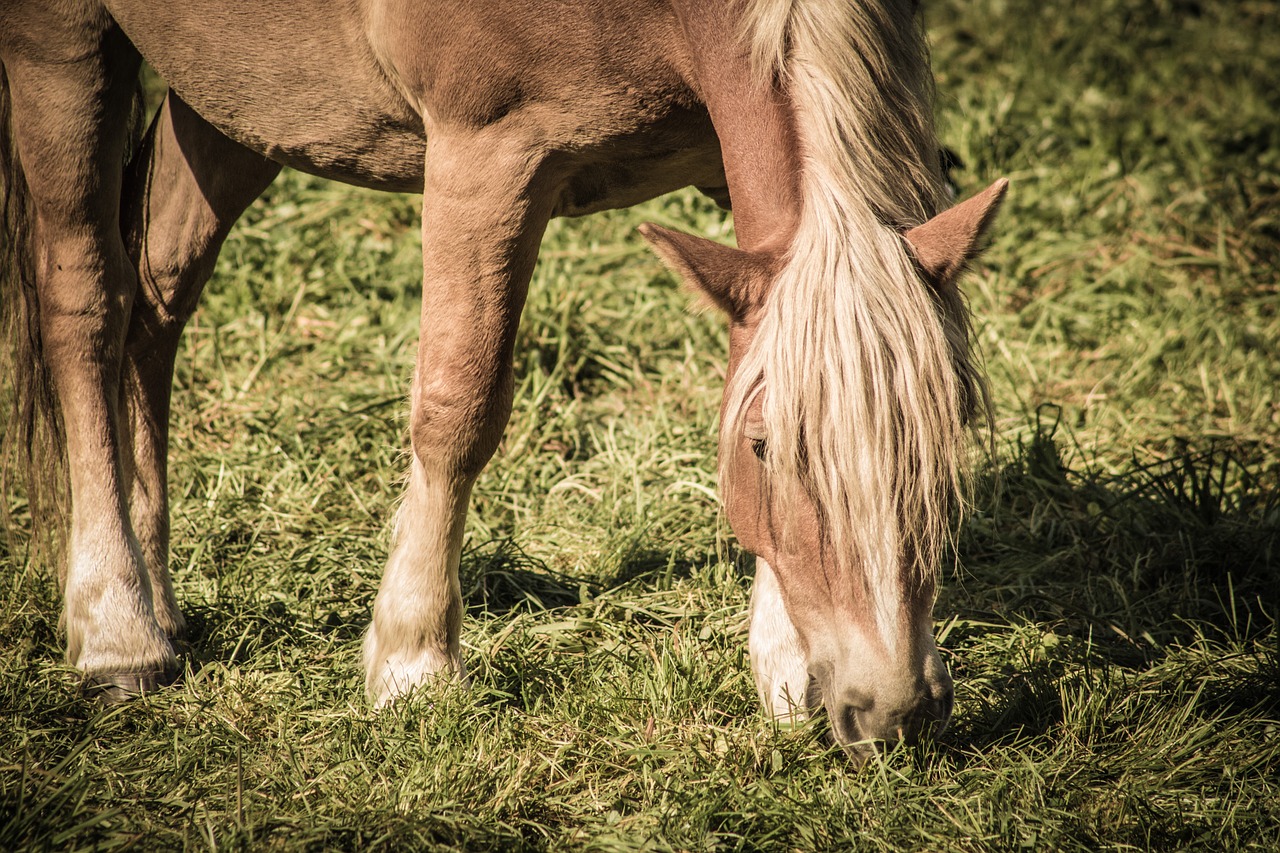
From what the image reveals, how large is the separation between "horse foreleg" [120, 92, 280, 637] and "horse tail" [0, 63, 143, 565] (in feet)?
0.60

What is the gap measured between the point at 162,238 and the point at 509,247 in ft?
4.11

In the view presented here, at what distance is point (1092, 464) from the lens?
11.8 ft

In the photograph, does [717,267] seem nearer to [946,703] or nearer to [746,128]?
[746,128]

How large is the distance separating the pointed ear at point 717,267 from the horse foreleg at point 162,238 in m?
1.63

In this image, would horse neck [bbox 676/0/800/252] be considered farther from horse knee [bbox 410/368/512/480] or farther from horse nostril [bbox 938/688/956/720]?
horse nostril [bbox 938/688/956/720]

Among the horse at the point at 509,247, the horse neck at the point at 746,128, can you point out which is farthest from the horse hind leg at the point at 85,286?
the horse neck at the point at 746,128

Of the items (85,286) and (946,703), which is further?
(85,286)

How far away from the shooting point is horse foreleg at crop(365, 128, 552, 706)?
2.28 meters

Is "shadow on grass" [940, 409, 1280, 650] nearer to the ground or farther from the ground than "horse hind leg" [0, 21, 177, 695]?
nearer to the ground

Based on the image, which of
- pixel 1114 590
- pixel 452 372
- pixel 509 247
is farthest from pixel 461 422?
pixel 1114 590

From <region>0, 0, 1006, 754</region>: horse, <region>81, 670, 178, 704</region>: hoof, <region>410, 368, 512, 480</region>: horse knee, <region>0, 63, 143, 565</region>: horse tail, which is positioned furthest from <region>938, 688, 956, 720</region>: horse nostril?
<region>0, 63, 143, 565</region>: horse tail

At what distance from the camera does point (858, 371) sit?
1.80 metres

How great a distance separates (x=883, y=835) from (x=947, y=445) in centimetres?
77

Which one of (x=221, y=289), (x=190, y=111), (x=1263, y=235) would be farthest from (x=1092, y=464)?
(x=221, y=289)
